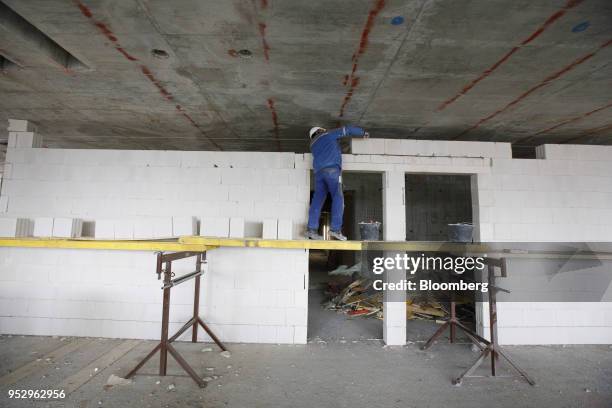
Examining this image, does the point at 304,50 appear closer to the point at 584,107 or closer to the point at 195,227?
the point at 195,227

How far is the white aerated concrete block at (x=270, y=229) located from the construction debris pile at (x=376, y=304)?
2335mm

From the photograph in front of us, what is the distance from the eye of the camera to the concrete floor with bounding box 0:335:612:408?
2762mm

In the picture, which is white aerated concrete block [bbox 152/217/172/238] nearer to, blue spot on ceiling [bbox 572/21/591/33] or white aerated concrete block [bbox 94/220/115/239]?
white aerated concrete block [bbox 94/220/115/239]

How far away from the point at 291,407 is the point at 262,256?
6.18 ft

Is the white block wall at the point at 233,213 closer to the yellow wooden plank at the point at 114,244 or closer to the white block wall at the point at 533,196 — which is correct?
the white block wall at the point at 533,196

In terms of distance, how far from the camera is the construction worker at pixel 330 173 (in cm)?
394

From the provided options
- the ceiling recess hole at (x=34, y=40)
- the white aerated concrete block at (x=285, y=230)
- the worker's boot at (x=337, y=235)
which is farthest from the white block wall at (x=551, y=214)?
the ceiling recess hole at (x=34, y=40)

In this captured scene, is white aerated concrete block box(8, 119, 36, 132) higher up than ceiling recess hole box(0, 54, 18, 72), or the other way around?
ceiling recess hole box(0, 54, 18, 72)

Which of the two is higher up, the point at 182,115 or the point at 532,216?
the point at 182,115

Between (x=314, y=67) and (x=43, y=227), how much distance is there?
13.0 feet

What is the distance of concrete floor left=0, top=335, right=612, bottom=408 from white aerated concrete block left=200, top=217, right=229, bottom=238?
1.39 m

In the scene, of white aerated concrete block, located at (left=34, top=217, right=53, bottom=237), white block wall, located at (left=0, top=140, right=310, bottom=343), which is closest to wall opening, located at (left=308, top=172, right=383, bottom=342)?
white block wall, located at (left=0, top=140, right=310, bottom=343)

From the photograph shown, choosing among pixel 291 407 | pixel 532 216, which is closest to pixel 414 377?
pixel 291 407

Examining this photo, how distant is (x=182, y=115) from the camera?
439cm
